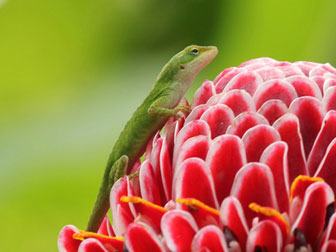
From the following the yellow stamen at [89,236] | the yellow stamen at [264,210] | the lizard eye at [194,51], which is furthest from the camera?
the lizard eye at [194,51]

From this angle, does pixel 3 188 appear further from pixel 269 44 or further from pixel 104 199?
pixel 269 44

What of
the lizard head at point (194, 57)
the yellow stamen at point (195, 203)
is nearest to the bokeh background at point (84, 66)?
the lizard head at point (194, 57)

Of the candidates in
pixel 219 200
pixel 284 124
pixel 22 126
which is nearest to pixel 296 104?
pixel 284 124

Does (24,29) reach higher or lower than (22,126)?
higher

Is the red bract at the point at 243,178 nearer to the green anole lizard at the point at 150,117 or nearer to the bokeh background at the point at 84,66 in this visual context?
the green anole lizard at the point at 150,117

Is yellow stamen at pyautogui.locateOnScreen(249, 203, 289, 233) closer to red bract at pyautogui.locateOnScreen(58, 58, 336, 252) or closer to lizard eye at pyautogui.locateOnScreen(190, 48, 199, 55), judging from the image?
red bract at pyautogui.locateOnScreen(58, 58, 336, 252)

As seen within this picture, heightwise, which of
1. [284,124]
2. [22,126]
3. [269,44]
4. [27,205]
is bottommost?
[27,205]
